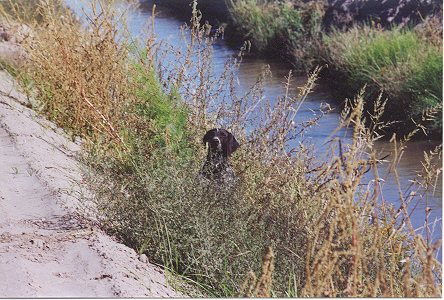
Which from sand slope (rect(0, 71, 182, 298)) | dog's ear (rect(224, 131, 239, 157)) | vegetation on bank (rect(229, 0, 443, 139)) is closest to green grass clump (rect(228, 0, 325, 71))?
vegetation on bank (rect(229, 0, 443, 139))

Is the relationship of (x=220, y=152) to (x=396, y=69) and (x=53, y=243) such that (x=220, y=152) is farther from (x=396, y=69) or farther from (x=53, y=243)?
(x=396, y=69)

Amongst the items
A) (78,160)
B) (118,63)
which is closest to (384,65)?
(118,63)

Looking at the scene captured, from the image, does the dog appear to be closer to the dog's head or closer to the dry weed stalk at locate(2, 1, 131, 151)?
the dog's head

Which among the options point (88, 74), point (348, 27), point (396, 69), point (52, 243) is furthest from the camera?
point (348, 27)

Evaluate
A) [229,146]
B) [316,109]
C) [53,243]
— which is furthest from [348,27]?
[53,243]

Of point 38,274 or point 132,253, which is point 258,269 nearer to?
point 132,253

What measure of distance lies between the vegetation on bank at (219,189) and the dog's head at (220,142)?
3.6 inches

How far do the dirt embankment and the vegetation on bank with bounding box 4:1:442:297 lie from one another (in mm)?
143

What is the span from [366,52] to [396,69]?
1.26 meters

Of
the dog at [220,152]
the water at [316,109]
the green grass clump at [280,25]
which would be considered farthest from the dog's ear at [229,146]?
the green grass clump at [280,25]

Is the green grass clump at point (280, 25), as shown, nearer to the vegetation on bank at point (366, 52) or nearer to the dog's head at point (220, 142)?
the vegetation on bank at point (366, 52)

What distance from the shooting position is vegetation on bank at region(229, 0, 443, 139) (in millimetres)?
6651

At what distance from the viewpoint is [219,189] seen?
9.75 ft

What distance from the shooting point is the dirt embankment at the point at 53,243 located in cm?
218
